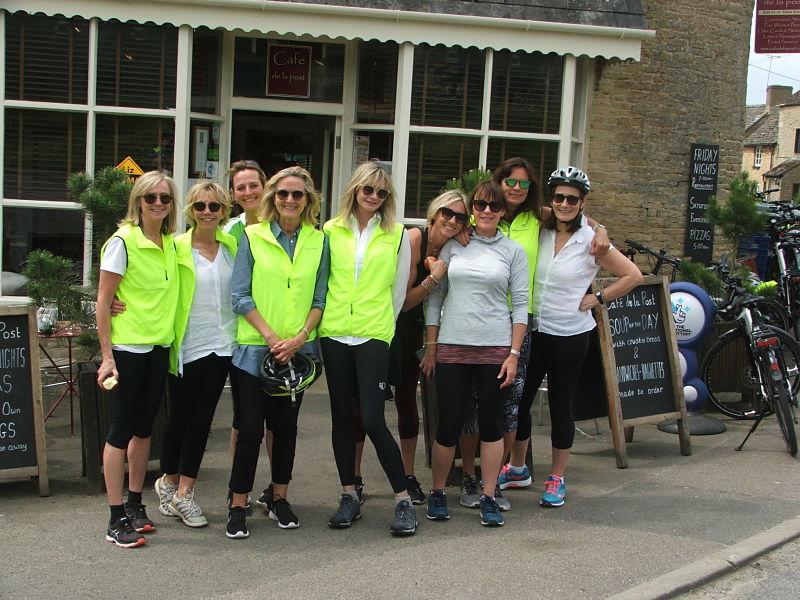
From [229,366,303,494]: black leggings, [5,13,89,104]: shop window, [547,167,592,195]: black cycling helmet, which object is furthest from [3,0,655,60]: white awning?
[229,366,303,494]: black leggings

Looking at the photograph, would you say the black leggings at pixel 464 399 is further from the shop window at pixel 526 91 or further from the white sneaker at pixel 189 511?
the shop window at pixel 526 91

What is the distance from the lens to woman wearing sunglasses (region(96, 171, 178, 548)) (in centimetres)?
462

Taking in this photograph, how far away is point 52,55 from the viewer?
8.27m

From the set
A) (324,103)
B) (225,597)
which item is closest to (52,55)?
(324,103)

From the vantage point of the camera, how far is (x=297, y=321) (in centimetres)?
481

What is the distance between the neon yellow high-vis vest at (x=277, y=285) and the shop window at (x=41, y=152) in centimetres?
422

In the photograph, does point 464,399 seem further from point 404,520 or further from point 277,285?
point 277,285

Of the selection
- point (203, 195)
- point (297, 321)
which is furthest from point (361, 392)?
point (203, 195)

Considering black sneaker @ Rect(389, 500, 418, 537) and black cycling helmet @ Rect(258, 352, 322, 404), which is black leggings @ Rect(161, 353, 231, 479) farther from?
black sneaker @ Rect(389, 500, 418, 537)

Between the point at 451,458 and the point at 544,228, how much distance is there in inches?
56.2

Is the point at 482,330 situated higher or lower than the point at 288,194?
lower

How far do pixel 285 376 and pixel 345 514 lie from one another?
2.82 ft

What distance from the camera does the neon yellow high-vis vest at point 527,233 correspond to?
17.8 feet

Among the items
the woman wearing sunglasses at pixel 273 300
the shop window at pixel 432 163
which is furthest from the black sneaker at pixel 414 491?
the shop window at pixel 432 163
